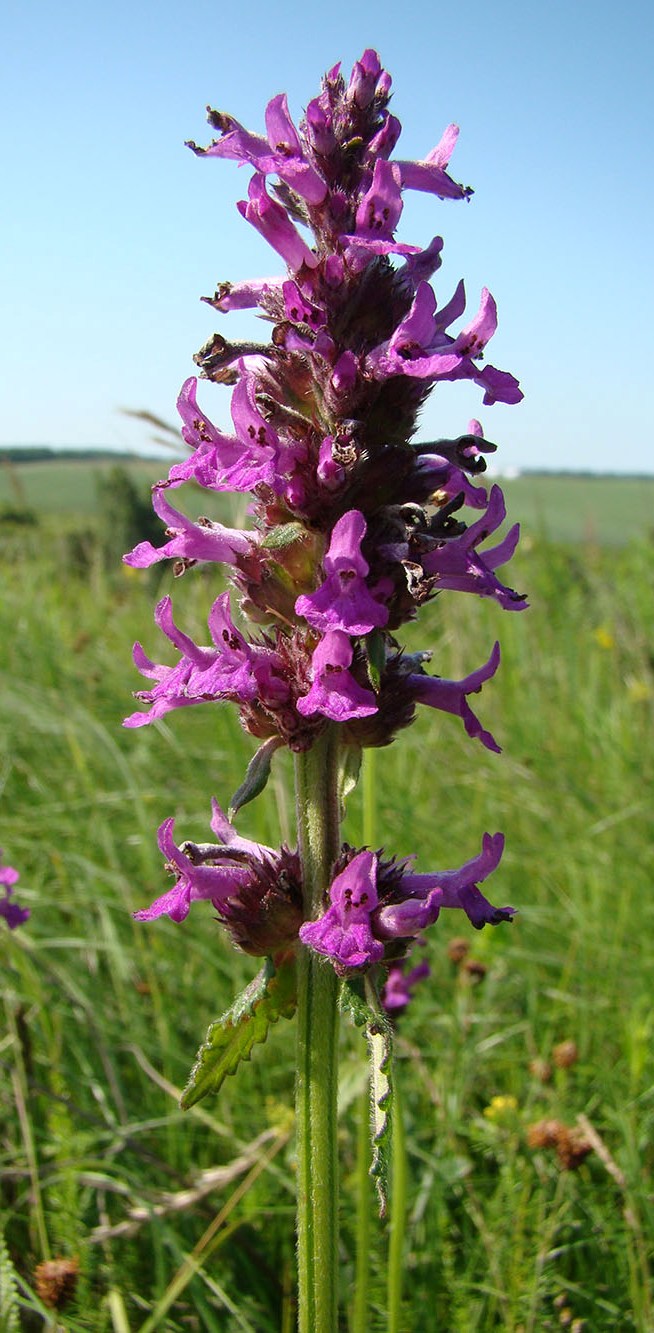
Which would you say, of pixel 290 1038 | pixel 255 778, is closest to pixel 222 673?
pixel 255 778

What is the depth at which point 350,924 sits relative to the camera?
1.38 metres

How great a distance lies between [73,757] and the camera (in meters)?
4.15

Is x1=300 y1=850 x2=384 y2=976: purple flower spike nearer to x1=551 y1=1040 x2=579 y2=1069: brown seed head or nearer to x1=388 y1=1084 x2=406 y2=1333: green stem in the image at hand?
x1=388 y1=1084 x2=406 y2=1333: green stem

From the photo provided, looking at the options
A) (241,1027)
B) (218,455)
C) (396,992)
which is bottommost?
A: (396,992)

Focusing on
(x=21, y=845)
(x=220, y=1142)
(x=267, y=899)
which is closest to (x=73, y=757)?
(x=21, y=845)

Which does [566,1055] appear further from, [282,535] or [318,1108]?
[282,535]

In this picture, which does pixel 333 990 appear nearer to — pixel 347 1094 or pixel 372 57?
pixel 347 1094

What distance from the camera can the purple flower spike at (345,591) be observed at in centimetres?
135

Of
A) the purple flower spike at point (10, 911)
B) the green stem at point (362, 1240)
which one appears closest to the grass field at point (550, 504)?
the purple flower spike at point (10, 911)

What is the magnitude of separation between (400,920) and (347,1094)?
1.22 metres

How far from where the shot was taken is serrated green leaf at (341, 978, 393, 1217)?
122 centimetres

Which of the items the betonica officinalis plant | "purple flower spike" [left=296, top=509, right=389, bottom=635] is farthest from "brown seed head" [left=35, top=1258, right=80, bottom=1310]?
"purple flower spike" [left=296, top=509, right=389, bottom=635]

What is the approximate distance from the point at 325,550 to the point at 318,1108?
32.7 inches

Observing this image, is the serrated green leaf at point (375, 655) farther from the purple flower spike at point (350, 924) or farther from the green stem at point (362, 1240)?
the green stem at point (362, 1240)
